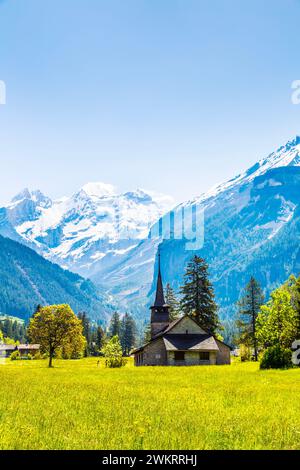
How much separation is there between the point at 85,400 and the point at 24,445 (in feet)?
32.8

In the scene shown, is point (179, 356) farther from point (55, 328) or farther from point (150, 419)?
point (150, 419)

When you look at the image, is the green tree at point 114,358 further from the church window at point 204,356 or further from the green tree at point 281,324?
the green tree at point 281,324

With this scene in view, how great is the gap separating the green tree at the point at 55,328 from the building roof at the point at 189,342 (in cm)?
1196

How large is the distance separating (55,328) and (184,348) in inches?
660

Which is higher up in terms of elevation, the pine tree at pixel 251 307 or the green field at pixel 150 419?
the pine tree at pixel 251 307

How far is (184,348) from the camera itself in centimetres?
5975

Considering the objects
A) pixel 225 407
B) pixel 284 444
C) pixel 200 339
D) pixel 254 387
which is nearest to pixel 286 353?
pixel 254 387

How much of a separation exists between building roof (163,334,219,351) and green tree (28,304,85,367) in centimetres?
1196

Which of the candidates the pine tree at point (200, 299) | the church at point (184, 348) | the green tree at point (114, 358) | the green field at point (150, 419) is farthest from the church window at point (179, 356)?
the green field at point (150, 419)

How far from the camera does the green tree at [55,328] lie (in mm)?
63531

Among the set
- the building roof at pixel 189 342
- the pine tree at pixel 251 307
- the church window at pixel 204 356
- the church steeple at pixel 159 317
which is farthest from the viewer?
the pine tree at pixel 251 307

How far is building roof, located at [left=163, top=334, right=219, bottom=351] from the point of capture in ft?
196
